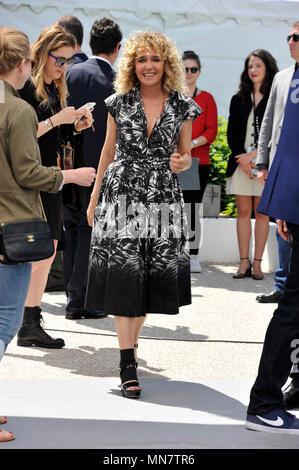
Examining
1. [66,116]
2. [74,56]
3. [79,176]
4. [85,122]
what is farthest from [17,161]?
[74,56]

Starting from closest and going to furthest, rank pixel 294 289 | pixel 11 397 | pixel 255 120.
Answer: pixel 294 289 → pixel 11 397 → pixel 255 120

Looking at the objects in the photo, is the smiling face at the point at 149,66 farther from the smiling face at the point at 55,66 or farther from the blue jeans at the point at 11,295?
the blue jeans at the point at 11,295

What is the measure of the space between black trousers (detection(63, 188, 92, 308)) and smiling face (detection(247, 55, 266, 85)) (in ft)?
8.62

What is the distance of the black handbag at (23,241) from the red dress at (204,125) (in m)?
5.36

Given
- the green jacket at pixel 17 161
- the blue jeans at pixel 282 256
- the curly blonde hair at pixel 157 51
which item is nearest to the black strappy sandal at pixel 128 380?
the green jacket at pixel 17 161

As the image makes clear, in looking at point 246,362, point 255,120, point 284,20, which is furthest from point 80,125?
point 284,20

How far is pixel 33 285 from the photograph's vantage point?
5539 millimetres

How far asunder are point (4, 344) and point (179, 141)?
1.77 m

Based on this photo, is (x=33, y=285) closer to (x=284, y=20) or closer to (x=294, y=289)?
(x=294, y=289)

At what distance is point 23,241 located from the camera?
11.5 ft

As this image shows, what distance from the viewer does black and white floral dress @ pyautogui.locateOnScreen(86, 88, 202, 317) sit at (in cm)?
463

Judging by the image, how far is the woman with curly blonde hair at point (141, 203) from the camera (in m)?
4.64

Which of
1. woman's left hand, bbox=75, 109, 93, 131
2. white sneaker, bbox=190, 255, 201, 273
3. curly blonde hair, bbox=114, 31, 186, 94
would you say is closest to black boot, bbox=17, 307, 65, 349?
woman's left hand, bbox=75, 109, 93, 131

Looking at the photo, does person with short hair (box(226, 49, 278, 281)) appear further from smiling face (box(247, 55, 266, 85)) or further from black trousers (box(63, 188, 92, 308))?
black trousers (box(63, 188, 92, 308))
